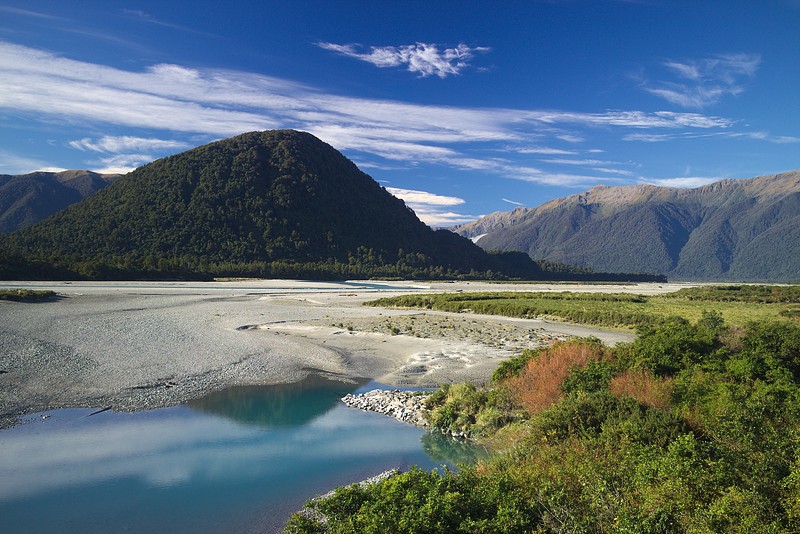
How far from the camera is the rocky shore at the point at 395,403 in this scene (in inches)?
661

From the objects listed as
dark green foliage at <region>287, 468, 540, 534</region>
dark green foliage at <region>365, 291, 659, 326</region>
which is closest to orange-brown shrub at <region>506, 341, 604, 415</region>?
dark green foliage at <region>287, 468, 540, 534</region>

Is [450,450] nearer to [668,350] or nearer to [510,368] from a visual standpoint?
[510,368]

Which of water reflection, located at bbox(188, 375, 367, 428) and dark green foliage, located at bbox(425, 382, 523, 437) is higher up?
dark green foliage, located at bbox(425, 382, 523, 437)

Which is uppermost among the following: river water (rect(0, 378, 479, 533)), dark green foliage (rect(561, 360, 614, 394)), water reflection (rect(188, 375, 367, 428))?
dark green foliage (rect(561, 360, 614, 394))

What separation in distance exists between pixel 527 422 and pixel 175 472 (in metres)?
9.41

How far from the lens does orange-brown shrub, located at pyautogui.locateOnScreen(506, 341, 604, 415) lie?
1445 cm

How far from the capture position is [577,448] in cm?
960

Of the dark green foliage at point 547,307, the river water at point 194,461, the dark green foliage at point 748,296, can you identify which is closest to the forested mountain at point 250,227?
the dark green foliage at point 547,307

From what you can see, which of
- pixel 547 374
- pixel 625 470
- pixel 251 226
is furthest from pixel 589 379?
pixel 251 226

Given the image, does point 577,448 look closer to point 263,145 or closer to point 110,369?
point 110,369

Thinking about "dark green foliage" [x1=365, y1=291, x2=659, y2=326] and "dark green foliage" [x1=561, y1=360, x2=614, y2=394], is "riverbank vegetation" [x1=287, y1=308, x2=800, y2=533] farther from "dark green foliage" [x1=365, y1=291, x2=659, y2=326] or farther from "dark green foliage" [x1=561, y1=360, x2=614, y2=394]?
"dark green foliage" [x1=365, y1=291, x2=659, y2=326]

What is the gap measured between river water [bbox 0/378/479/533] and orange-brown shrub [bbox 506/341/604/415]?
2500 millimetres

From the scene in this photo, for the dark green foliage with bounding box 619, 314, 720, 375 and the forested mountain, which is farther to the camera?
the forested mountain

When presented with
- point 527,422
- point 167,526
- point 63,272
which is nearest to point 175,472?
point 167,526
